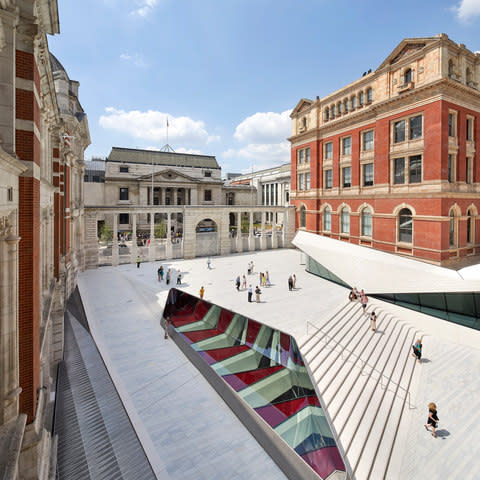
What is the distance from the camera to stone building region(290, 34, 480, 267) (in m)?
22.5

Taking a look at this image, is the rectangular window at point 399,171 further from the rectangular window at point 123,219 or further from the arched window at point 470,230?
the rectangular window at point 123,219

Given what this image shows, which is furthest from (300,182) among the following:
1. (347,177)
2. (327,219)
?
(347,177)

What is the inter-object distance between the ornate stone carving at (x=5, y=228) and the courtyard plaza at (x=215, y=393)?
8.56 metres

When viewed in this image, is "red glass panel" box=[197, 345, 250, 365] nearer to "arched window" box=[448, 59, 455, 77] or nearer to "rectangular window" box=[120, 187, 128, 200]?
"arched window" box=[448, 59, 455, 77]

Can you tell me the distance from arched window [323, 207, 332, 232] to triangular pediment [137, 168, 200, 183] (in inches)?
1476

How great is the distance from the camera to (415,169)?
24469mm

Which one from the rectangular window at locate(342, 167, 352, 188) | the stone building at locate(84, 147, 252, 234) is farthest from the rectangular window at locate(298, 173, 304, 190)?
the stone building at locate(84, 147, 252, 234)

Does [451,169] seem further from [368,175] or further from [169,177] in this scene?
[169,177]

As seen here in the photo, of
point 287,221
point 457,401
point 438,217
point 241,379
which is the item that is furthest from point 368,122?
point 241,379

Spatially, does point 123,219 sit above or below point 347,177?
below

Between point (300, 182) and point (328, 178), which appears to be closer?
point (328, 178)

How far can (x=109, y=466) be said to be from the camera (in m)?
9.38

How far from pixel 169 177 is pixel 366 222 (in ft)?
148

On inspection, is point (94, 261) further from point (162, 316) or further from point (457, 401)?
point (457, 401)
